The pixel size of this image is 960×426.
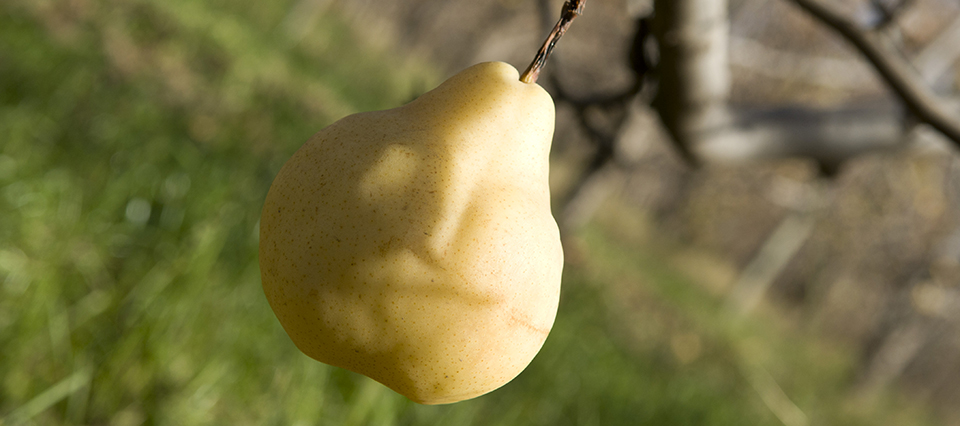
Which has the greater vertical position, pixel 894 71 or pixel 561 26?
pixel 561 26

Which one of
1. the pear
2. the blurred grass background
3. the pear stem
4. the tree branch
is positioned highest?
the pear stem

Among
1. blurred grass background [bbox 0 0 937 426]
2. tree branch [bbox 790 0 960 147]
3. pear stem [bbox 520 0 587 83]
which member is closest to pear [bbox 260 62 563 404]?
pear stem [bbox 520 0 587 83]

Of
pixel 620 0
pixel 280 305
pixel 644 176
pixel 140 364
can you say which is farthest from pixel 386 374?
pixel 644 176

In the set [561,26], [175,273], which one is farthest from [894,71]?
[175,273]

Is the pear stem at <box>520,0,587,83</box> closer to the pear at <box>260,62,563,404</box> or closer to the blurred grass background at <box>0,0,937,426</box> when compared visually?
the pear at <box>260,62,563,404</box>

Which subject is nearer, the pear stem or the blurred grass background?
the pear stem

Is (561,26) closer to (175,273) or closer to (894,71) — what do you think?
(894,71)
